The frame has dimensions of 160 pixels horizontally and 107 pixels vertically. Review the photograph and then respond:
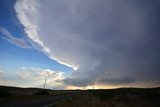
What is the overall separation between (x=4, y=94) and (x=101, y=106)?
1845 cm

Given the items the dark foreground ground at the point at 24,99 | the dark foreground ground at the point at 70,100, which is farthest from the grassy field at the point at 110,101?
the dark foreground ground at the point at 24,99

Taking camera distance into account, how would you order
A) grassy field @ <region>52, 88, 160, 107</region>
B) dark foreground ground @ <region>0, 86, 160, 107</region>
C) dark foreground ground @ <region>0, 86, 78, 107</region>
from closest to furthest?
1. dark foreground ground @ <region>0, 86, 78, 107</region>
2. dark foreground ground @ <region>0, 86, 160, 107</region>
3. grassy field @ <region>52, 88, 160, 107</region>

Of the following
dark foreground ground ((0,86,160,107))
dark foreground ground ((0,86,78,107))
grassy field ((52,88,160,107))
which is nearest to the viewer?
dark foreground ground ((0,86,78,107))

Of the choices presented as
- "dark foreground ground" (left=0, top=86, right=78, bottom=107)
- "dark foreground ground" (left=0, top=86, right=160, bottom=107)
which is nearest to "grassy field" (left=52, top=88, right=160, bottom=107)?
"dark foreground ground" (left=0, top=86, right=160, bottom=107)

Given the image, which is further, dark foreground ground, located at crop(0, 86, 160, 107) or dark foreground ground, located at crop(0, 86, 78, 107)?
dark foreground ground, located at crop(0, 86, 160, 107)

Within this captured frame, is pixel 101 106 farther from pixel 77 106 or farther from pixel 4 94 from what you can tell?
pixel 4 94

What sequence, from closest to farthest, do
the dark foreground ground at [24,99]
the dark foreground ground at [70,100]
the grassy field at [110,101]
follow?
the dark foreground ground at [24,99], the dark foreground ground at [70,100], the grassy field at [110,101]

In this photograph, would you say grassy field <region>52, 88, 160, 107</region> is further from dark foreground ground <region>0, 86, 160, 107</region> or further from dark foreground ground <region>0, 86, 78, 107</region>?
dark foreground ground <region>0, 86, 78, 107</region>

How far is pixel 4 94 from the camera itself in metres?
34.7

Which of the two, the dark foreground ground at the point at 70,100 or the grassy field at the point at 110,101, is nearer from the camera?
the dark foreground ground at the point at 70,100

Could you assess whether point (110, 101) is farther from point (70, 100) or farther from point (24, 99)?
point (24, 99)

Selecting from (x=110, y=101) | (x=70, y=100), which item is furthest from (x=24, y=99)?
(x=110, y=101)

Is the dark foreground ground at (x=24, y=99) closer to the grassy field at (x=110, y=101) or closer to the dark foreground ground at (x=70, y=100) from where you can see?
the dark foreground ground at (x=70, y=100)

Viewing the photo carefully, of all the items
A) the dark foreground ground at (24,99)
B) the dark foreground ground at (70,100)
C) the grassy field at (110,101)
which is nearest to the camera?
the dark foreground ground at (24,99)
